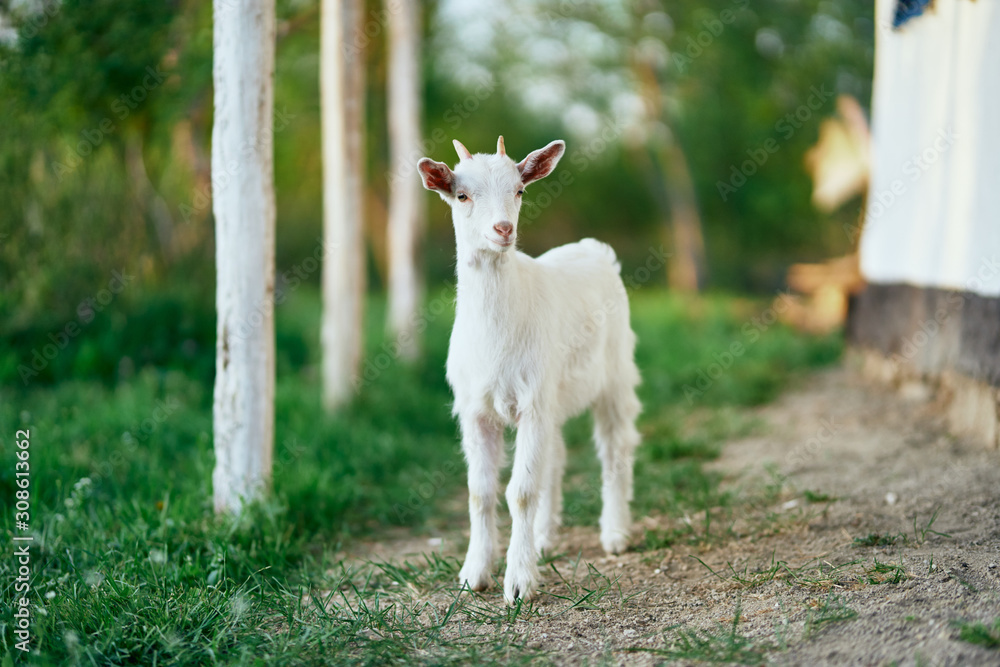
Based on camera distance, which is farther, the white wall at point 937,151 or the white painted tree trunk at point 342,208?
the white painted tree trunk at point 342,208

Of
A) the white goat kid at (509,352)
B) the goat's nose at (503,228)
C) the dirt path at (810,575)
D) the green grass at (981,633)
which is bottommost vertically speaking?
the dirt path at (810,575)

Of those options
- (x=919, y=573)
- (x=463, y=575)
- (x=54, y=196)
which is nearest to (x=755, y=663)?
(x=919, y=573)

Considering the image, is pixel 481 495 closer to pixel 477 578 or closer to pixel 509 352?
pixel 477 578

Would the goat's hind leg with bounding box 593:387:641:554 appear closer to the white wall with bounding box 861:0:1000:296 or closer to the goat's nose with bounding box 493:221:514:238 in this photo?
the goat's nose with bounding box 493:221:514:238

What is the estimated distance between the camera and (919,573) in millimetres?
3283

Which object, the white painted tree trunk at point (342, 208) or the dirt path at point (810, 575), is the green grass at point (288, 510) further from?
the white painted tree trunk at point (342, 208)

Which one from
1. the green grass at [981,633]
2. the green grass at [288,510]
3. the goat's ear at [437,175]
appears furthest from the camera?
the goat's ear at [437,175]

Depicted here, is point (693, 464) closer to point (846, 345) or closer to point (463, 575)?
point (463, 575)

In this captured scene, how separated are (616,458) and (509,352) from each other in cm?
116

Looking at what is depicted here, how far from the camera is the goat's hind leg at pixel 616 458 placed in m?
4.27

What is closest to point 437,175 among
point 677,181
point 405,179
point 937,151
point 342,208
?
point 342,208

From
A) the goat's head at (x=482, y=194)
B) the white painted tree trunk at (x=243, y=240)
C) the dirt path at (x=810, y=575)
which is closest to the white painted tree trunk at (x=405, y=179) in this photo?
the white painted tree trunk at (x=243, y=240)

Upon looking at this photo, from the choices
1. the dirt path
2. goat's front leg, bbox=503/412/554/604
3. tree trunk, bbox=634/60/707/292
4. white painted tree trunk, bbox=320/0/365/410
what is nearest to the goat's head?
goat's front leg, bbox=503/412/554/604

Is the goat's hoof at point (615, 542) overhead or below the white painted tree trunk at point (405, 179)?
below
